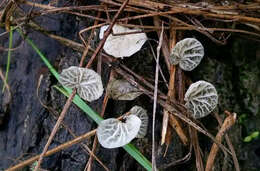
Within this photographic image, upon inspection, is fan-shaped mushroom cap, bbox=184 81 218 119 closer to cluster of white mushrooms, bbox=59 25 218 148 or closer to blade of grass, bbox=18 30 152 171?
cluster of white mushrooms, bbox=59 25 218 148

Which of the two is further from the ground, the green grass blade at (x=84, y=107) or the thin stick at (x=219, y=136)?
the green grass blade at (x=84, y=107)

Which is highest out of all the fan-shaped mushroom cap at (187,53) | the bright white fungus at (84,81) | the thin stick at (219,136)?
the fan-shaped mushroom cap at (187,53)

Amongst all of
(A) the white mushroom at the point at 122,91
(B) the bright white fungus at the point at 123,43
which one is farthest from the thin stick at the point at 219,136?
(B) the bright white fungus at the point at 123,43

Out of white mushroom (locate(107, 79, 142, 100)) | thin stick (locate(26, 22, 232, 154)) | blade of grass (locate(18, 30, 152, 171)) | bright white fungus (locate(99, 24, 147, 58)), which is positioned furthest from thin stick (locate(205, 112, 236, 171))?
bright white fungus (locate(99, 24, 147, 58))

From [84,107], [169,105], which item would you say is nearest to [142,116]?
[169,105]

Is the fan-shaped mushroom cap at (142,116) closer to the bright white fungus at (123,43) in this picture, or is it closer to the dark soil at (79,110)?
the dark soil at (79,110)

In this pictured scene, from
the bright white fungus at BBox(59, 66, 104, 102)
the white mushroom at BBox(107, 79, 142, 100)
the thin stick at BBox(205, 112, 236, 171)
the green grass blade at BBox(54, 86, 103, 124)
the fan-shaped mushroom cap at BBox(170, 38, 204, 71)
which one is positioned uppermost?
the fan-shaped mushroom cap at BBox(170, 38, 204, 71)

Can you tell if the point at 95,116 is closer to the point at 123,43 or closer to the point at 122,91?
the point at 122,91
